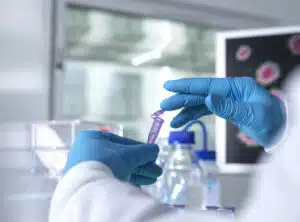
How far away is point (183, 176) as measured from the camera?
156 cm

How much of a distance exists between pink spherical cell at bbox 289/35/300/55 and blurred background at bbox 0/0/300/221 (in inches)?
15.7

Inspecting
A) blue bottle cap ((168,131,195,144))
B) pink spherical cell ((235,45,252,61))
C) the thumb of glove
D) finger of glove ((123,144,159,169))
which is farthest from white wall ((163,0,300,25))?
finger of glove ((123,144,159,169))

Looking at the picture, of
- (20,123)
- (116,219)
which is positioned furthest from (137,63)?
(116,219)

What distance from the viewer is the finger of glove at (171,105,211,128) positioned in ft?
3.48

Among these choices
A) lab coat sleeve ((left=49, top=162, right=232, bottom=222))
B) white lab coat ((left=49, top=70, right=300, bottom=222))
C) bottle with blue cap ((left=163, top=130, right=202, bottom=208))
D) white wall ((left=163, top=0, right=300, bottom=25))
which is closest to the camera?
white lab coat ((left=49, top=70, right=300, bottom=222))

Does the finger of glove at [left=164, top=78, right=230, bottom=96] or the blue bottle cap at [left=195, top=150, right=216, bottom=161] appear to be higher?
the finger of glove at [left=164, top=78, right=230, bottom=96]

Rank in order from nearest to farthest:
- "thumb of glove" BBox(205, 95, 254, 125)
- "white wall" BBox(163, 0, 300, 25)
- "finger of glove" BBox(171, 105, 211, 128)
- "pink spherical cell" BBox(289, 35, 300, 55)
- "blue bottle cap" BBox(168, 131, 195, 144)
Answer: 1. "thumb of glove" BBox(205, 95, 254, 125)
2. "finger of glove" BBox(171, 105, 211, 128)
3. "blue bottle cap" BBox(168, 131, 195, 144)
4. "pink spherical cell" BBox(289, 35, 300, 55)
5. "white wall" BBox(163, 0, 300, 25)

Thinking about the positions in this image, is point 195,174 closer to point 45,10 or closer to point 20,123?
point 20,123

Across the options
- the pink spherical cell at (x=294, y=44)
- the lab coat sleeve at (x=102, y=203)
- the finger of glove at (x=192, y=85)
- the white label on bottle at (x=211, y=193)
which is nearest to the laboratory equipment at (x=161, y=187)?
the white label on bottle at (x=211, y=193)

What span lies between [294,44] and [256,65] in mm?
161

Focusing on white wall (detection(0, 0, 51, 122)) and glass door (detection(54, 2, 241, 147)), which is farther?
glass door (detection(54, 2, 241, 147))

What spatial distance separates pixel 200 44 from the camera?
2262 mm

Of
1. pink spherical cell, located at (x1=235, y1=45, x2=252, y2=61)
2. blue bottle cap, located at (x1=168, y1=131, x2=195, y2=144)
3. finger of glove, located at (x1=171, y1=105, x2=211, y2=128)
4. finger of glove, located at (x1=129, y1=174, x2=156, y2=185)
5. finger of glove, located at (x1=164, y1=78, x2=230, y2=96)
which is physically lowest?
finger of glove, located at (x1=129, y1=174, x2=156, y2=185)

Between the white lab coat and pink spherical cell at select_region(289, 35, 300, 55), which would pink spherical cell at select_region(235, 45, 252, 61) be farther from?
the white lab coat
